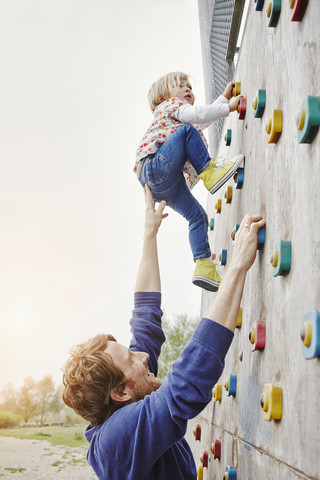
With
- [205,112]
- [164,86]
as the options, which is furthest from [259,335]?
[164,86]

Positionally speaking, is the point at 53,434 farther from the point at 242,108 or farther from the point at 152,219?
the point at 242,108

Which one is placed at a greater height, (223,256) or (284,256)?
(223,256)

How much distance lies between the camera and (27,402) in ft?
30.7

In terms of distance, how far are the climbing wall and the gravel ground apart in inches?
237

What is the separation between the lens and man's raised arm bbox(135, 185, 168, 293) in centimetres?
248

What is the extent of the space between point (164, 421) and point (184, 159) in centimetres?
152

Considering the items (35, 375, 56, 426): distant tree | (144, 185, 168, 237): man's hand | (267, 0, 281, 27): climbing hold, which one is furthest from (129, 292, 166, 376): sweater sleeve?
(35, 375, 56, 426): distant tree

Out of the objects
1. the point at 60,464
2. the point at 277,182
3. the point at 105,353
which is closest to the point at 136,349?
the point at 105,353

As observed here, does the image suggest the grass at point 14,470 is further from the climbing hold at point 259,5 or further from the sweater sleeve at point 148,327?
the climbing hold at point 259,5

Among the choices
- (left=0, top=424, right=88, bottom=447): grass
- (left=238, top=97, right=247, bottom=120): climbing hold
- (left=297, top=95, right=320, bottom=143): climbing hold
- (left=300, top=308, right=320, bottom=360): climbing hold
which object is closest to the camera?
(left=300, top=308, right=320, bottom=360): climbing hold

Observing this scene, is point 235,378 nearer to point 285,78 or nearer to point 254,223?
point 254,223

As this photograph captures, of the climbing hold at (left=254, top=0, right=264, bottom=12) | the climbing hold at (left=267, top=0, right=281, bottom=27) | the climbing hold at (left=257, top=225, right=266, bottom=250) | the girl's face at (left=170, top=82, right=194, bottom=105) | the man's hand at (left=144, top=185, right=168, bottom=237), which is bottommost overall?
the climbing hold at (left=257, top=225, right=266, bottom=250)

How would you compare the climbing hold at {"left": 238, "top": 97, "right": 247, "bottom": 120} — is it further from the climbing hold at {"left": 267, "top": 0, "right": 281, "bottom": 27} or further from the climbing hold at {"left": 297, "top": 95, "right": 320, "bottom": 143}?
the climbing hold at {"left": 297, "top": 95, "right": 320, "bottom": 143}

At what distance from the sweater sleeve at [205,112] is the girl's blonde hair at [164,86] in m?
0.35
